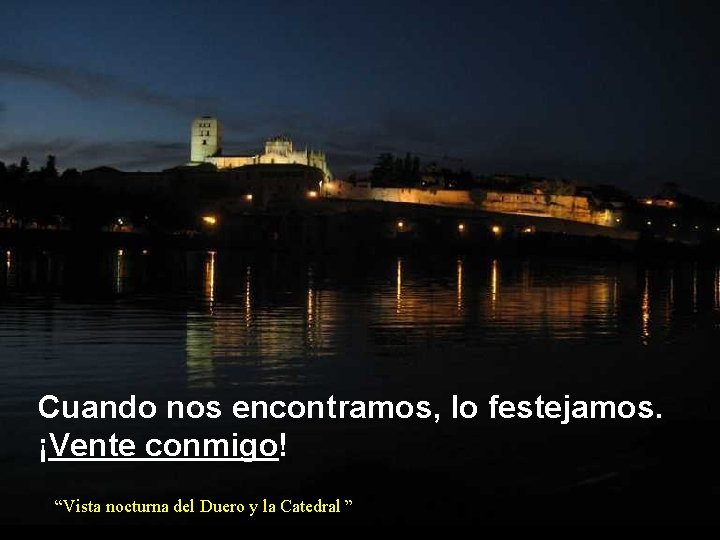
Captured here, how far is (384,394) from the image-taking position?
11602 mm

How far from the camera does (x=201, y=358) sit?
1422 cm

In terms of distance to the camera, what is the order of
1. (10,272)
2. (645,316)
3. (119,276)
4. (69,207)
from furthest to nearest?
1. (69,207)
2. (10,272)
3. (119,276)
4. (645,316)

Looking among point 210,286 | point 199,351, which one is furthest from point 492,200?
point 199,351

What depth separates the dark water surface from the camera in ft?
23.5

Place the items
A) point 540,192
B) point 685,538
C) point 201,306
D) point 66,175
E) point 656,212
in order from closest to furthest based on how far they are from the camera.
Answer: point 685,538, point 201,306, point 66,175, point 540,192, point 656,212

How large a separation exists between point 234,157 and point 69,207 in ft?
167

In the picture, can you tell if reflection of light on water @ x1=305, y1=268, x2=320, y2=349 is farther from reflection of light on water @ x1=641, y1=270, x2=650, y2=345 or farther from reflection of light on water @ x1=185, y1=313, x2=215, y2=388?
reflection of light on water @ x1=641, y1=270, x2=650, y2=345

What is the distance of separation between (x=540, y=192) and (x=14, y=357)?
4824 inches

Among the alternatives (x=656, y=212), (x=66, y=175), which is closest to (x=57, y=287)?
(x=66, y=175)

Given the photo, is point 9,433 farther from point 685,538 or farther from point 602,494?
point 685,538

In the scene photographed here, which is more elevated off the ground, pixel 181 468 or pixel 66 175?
pixel 66 175

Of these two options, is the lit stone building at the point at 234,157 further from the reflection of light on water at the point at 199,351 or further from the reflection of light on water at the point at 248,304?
the reflection of light on water at the point at 199,351

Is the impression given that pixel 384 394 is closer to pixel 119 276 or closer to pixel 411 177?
pixel 119 276

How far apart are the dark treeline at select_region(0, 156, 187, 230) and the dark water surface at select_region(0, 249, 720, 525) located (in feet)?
198
